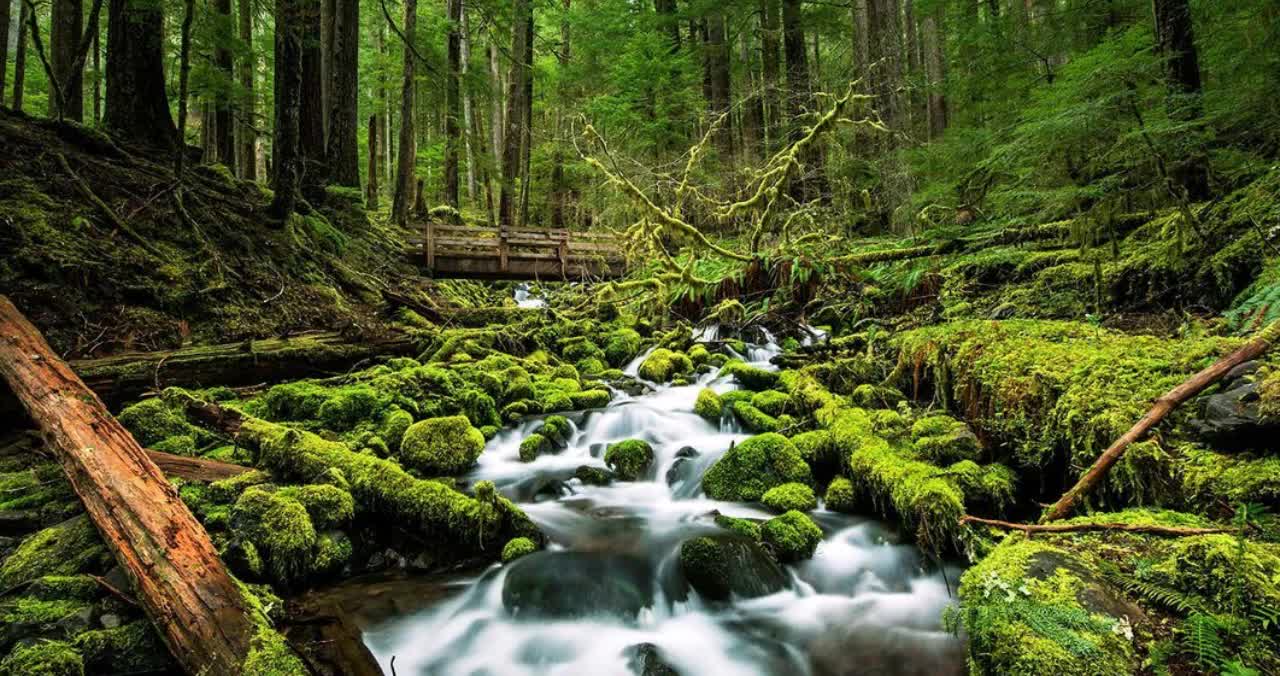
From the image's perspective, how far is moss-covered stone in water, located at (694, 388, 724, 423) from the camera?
7070mm

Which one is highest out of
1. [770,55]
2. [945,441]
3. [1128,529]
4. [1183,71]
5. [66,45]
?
[770,55]

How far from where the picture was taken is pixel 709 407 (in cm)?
709

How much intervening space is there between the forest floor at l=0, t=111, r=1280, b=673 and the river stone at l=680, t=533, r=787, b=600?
101 centimetres

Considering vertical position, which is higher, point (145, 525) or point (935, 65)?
point (935, 65)

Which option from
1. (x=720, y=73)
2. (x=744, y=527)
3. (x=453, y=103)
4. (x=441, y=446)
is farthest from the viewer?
(x=720, y=73)

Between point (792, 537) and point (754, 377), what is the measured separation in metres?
3.40

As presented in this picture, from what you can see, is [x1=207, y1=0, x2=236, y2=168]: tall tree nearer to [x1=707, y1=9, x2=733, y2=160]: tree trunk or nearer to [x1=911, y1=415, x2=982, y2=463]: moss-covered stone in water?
[x1=911, y1=415, x2=982, y2=463]: moss-covered stone in water

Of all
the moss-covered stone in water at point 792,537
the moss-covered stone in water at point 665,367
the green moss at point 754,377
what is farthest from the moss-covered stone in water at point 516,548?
the moss-covered stone in water at point 665,367

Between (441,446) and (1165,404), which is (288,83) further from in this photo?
(1165,404)

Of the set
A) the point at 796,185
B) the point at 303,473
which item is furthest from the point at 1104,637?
the point at 796,185

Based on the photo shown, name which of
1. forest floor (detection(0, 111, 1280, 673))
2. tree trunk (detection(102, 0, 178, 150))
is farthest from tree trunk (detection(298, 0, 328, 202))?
tree trunk (detection(102, 0, 178, 150))

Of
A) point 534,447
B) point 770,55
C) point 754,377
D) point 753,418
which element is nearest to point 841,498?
point 753,418

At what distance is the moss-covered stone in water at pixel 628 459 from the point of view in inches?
242

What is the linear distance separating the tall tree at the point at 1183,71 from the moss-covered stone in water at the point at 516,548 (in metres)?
6.50
